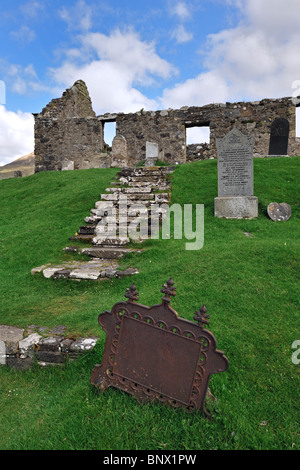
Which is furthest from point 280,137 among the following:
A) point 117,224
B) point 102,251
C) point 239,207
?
point 102,251

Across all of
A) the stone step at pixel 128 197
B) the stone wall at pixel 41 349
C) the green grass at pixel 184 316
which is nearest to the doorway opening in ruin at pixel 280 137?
the green grass at pixel 184 316

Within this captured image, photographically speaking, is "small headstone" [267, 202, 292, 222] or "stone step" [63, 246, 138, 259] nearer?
"stone step" [63, 246, 138, 259]

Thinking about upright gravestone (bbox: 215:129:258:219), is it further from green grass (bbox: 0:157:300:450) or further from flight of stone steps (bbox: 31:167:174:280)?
flight of stone steps (bbox: 31:167:174:280)

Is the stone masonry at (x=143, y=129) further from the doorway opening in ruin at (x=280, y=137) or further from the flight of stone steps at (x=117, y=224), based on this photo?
the flight of stone steps at (x=117, y=224)

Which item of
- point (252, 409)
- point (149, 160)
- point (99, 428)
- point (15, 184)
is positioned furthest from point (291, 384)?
point (15, 184)

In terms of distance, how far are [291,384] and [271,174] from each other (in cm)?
948

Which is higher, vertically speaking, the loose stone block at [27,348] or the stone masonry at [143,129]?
the stone masonry at [143,129]

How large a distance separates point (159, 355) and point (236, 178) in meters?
7.19

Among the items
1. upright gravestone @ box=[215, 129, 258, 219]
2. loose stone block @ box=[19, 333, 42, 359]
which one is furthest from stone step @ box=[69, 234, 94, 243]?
loose stone block @ box=[19, 333, 42, 359]

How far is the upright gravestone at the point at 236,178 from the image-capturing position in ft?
28.4

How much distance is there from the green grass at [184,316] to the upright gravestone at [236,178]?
1.52 feet

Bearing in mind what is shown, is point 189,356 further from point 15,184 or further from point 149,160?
point 15,184

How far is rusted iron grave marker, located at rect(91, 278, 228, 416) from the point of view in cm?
250

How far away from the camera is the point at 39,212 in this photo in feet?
33.9
